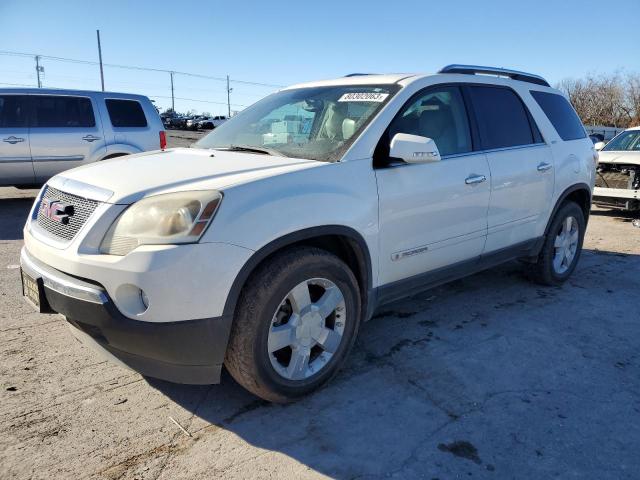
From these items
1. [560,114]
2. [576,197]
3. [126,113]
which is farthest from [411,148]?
[126,113]

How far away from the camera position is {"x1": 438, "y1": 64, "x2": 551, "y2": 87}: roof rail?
3951 millimetres

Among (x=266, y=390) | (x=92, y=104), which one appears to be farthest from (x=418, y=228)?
(x=92, y=104)

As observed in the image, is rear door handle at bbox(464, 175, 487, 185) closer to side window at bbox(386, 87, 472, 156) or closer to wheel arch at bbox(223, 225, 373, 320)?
side window at bbox(386, 87, 472, 156)

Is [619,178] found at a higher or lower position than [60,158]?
lower

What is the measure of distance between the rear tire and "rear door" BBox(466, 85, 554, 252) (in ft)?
1.02

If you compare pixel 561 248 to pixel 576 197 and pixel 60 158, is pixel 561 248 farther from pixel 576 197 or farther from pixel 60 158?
pixel 60 158

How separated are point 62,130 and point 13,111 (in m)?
0.75

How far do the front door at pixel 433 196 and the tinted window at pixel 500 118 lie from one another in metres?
0.21

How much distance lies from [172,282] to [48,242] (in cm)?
90

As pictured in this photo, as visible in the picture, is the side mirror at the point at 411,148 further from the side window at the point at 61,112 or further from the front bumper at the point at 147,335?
the side window at the point at 61,112

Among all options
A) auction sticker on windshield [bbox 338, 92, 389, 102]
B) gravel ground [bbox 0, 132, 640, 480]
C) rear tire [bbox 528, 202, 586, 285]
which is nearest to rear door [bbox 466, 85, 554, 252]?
rear tire [bbox 528, 202, 586, 285]

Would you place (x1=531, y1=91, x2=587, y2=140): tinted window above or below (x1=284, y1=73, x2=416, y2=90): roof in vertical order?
below

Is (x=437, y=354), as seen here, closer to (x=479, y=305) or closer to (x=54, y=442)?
(x=479, y=305)

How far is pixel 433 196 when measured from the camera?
3297mm
